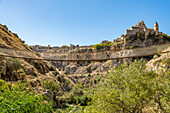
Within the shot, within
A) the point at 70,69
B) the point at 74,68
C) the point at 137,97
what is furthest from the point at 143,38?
the point at 137,97

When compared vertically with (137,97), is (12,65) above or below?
above

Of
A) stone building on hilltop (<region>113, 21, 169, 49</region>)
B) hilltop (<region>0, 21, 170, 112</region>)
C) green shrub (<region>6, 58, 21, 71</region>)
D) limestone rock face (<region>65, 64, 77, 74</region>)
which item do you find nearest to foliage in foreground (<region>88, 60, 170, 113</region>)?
hilltop (<region>0, 21, 170, 112</region>)

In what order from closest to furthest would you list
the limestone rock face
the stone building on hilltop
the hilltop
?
the hilltop
the stone building on hilltop
the limestone rock face

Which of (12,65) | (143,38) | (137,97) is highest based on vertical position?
(143,38)

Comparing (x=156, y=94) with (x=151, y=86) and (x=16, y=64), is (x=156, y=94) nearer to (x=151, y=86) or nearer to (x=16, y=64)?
(x=151, y=86)

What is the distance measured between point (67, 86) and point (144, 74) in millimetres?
28325

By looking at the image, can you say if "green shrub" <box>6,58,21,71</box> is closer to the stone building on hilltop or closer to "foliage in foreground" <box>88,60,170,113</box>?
"foliage in foreground" <box>88,60,170,113</box>

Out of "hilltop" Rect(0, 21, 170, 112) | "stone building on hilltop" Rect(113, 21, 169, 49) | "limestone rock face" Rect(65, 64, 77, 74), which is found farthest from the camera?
"limestone rock face" Rect(65, 64, 77, 74)

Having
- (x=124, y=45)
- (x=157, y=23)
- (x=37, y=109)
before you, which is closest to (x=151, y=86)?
(x=37, y=109)

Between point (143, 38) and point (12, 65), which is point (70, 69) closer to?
point (143, 38)

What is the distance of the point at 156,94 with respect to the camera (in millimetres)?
7727

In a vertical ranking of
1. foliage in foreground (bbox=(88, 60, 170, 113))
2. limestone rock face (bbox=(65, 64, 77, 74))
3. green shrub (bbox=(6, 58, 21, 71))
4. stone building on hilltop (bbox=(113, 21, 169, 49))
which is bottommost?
limestone rock face (bbox=(65, 64, 77, 74))

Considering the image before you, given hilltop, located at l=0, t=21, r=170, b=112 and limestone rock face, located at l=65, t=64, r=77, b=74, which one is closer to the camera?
hilltop, located at l=0, t=21, r=170, b=112

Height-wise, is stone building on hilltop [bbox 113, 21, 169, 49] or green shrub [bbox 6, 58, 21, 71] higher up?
stone building on hilltop [bbox 113, 21, 169, 49]
